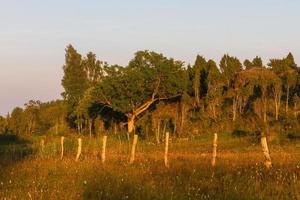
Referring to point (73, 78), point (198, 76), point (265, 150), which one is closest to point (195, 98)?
point (198, 76)

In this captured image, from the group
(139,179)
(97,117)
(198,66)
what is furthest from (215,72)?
(139,179)

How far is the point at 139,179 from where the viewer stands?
1382 centimetres

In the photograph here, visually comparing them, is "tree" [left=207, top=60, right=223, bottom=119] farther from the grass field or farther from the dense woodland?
the grass field

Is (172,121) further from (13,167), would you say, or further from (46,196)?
(46,196)

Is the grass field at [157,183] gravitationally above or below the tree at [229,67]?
below

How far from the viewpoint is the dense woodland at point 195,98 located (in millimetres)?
45281

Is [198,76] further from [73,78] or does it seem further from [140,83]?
[73,78]

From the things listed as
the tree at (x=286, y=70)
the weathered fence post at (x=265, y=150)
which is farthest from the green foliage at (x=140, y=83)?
the weathered fence post at (x=265, y=150)

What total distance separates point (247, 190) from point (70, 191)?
431 centimetres

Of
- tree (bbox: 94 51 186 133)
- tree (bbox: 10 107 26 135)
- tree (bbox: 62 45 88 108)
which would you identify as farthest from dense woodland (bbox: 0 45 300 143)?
tree (bbox: 10 107 26 135)

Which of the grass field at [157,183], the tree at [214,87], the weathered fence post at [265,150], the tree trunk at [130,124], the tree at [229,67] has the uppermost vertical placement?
the tree at [229,67]

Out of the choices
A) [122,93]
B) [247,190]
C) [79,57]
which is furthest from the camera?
[79,57]

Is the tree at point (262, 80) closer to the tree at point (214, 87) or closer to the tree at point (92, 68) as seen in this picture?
the tree at point (214, 87)

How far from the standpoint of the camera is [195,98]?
2045 inches
